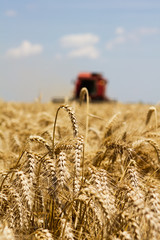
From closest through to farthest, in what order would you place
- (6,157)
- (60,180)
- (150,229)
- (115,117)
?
(150,229), (60,180), (6,157), (115,117)

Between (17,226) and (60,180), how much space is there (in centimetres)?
41

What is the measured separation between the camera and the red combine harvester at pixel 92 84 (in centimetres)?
2484

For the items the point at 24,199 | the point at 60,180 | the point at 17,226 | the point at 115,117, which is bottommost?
the point at 17,226

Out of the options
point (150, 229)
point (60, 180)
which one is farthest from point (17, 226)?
point (150, 229)

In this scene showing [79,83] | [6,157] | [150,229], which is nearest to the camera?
[150,229]

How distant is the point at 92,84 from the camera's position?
25.1m

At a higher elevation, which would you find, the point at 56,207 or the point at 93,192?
the point at 93,192

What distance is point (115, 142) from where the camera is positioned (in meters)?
2.67

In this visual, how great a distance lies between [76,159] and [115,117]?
4.73ft

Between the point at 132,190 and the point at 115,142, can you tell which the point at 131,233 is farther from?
the point at 115,142

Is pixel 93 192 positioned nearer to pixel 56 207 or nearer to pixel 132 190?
pixel 132 190

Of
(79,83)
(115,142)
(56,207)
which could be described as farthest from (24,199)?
(79,83)

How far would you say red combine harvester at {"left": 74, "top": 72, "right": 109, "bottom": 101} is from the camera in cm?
2484

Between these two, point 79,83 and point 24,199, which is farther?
point 79,83
